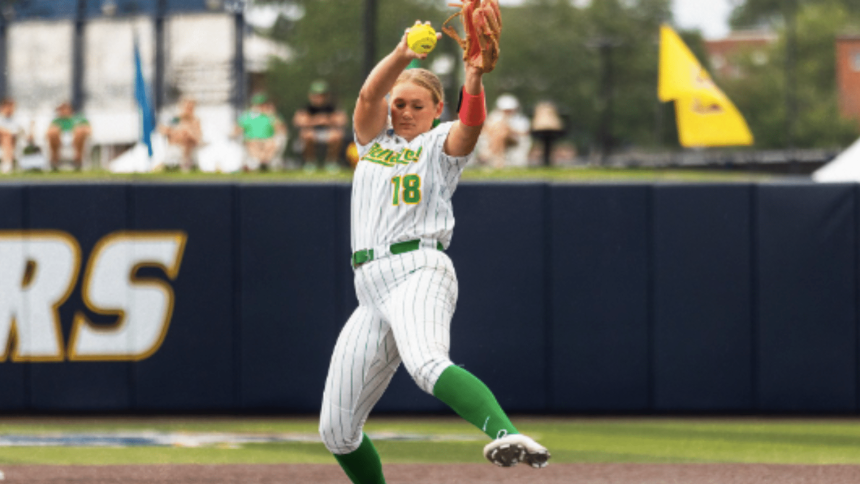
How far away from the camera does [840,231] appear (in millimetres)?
8109

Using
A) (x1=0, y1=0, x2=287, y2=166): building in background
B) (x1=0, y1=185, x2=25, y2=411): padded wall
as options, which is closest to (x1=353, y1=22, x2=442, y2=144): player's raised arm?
(x1=0, y1=185, x2=25, y2=411): padded wall

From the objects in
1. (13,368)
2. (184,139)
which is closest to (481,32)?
(13,368)

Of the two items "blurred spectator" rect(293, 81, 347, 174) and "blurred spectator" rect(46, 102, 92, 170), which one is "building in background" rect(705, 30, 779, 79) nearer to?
"blurred spectator" rect(46, 102, 92, 170)

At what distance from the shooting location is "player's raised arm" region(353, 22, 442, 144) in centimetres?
429

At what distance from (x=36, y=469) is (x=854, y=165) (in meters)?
9.57

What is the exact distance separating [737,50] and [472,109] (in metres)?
91.4

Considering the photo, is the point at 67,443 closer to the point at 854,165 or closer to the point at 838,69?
the point at 854,165

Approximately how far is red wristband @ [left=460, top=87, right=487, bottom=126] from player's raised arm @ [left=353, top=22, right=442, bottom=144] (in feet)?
0.69

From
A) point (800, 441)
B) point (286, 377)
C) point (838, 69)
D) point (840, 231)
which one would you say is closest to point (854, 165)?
point (840, 231)

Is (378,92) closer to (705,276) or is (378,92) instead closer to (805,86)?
(705,276)

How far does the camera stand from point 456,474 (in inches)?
237

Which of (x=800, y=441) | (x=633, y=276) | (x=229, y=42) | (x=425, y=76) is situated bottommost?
(x=800, y=441)

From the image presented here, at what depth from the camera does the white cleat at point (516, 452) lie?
372 cm

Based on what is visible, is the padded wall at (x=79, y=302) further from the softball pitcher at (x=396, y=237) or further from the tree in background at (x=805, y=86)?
the tree in background at (x=805, y=86)
